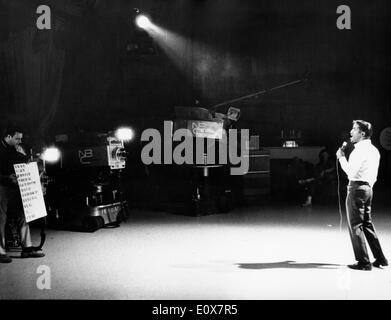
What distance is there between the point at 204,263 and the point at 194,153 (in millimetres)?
4625

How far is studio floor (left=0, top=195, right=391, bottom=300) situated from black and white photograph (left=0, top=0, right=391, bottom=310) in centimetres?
4

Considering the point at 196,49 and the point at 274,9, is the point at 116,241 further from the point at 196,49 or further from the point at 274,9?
the point at 274,9

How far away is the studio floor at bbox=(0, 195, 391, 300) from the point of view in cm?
438

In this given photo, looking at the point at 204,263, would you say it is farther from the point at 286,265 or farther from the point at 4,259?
the point at 4,259

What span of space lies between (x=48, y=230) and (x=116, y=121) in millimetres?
5164

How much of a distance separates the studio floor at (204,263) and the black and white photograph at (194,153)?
0.04 m

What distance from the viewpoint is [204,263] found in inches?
219

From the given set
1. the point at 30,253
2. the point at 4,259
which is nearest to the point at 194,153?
the point at 30,253

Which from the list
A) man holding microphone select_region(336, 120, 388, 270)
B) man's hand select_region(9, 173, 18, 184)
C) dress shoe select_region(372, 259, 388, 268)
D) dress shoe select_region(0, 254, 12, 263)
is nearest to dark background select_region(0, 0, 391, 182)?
man's hand select_region(9, 173, 18, 184)

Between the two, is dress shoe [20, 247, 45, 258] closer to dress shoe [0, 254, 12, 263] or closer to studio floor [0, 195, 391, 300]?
studio floor [0, 195, 391, 300]

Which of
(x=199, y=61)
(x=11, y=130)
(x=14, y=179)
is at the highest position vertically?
(x=199, y=61)

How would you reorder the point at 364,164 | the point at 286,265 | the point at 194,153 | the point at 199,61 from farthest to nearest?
the point at 199,61
the point at 194,153
the point at 286,265
the point at 364,164

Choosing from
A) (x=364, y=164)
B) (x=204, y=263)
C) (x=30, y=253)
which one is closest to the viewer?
(x=364, y=164)

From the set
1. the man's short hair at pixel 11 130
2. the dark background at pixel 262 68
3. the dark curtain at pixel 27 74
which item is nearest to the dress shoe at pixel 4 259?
the man's short hair at pixel 11 130
